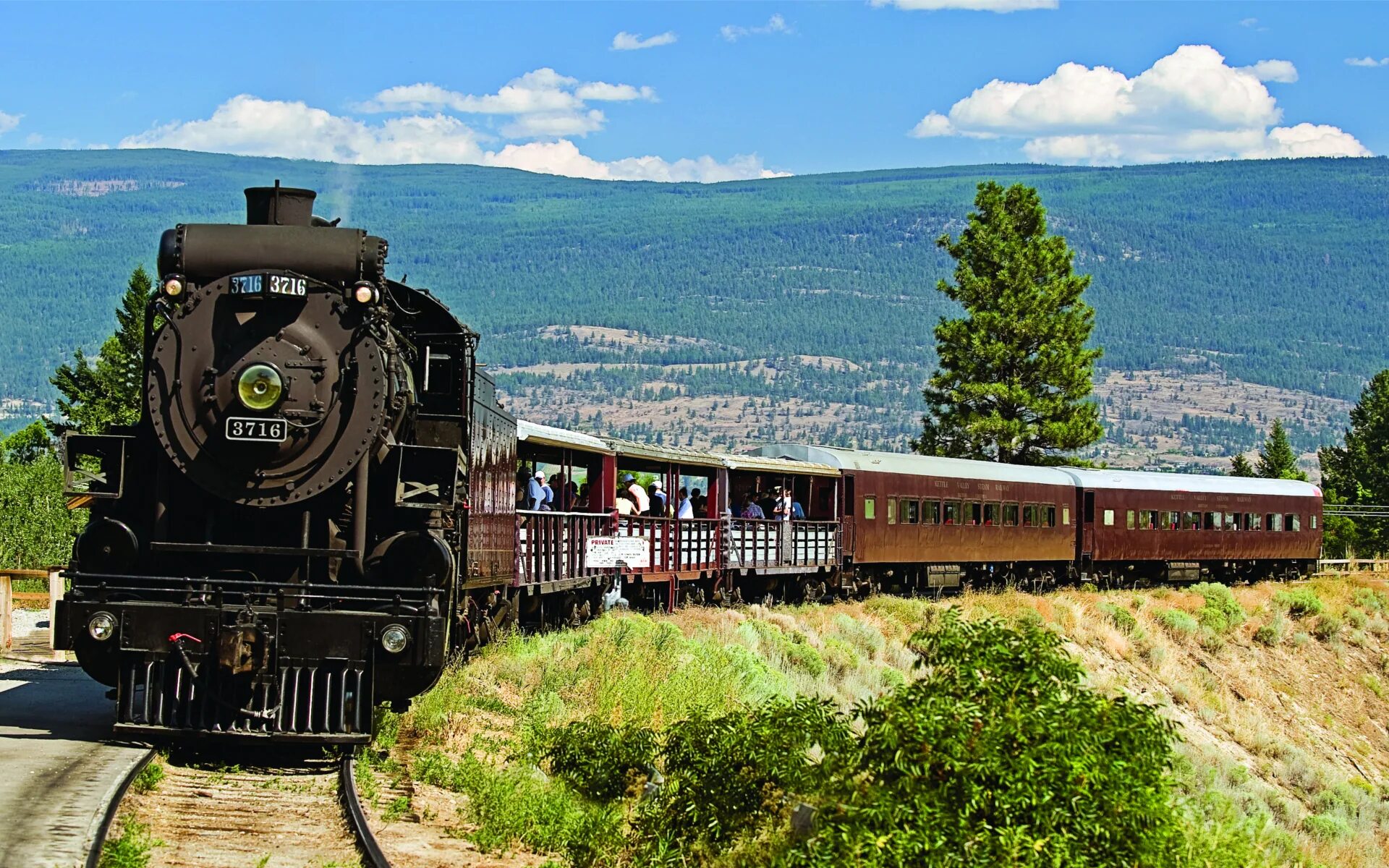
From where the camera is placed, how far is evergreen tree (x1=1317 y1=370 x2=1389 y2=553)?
72.0 metres

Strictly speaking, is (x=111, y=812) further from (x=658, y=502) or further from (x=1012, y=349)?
(x=1012, y=349)

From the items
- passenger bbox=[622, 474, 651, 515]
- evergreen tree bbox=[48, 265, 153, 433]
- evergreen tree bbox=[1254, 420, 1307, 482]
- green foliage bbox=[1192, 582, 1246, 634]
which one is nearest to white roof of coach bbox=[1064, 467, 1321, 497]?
green foliage bbox=[1192, 582, 1246, 634]

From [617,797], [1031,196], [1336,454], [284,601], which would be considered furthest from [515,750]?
[1336,454]

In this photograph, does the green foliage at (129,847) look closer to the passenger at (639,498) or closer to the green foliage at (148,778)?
the green foliage at (148,778)

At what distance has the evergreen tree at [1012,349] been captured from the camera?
51.1 metres

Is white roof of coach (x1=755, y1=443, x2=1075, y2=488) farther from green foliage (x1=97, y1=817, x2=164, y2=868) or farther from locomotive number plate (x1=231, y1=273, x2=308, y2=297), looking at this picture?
green foliage (x1=97, y1=817, x2=164, y2=868)

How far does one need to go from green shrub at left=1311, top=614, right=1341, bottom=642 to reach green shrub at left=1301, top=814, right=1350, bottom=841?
64.2 feet

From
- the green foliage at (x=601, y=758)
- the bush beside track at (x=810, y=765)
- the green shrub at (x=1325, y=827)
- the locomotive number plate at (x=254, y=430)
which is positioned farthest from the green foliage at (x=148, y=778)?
the green shrub at (x=1325, y=827)

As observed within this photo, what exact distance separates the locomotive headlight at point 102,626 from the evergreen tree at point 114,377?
139 feet

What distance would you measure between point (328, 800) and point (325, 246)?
427 centimetres

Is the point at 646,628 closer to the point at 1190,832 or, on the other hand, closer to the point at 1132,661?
the point at 1190,832

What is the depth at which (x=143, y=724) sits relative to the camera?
12.2m

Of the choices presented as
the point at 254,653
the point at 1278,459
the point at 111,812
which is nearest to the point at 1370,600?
the point at 254,653

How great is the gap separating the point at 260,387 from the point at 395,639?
7.02ft
